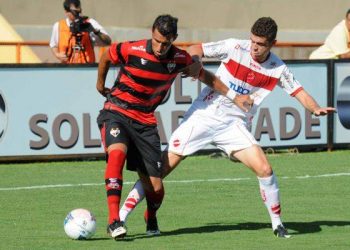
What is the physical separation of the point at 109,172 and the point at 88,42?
797 centimetres

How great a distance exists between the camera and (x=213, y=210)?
1268 centimetres

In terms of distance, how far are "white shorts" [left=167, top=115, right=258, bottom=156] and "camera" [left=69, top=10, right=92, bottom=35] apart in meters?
6.85

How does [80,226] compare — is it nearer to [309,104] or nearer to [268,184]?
[268,184]

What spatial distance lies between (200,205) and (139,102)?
2.77 m

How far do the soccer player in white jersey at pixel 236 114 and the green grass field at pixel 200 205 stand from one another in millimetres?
481

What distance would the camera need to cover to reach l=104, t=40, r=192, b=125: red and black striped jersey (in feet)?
34.5

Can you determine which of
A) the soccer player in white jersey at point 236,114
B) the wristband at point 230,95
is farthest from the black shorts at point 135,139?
the wristband at point 230,95

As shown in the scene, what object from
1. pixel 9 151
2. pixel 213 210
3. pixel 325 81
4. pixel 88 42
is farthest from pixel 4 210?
pixel 325 81

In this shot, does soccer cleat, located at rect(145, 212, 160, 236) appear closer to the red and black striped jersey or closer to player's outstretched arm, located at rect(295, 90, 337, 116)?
the red and black striped jersey

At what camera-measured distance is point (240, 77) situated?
11.0 metres

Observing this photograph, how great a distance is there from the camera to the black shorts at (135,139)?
34.4 ft

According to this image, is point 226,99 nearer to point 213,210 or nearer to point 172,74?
point 172,74

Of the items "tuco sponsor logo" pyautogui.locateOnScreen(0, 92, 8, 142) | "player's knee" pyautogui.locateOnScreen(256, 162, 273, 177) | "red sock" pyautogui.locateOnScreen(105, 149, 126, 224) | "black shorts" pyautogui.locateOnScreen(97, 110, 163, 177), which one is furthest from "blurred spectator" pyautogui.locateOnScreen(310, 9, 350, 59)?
"red sock" pyautogui.locateOnScreen(105, 149, 126, 224)

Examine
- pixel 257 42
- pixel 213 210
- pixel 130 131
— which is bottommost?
pixel 213 210
